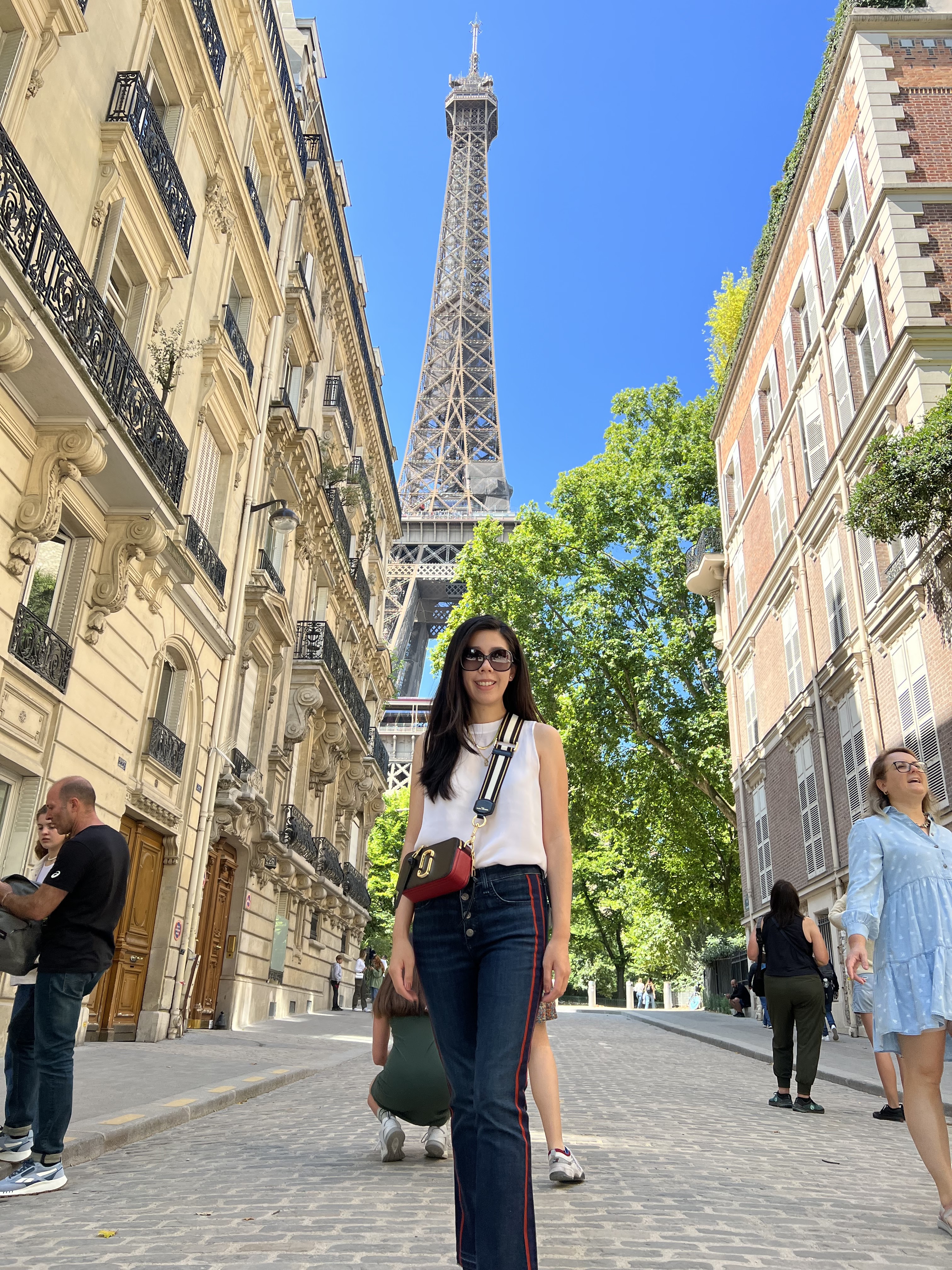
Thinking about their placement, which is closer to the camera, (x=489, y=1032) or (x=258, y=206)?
(x=489, y=1032)

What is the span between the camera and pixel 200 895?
1545cm

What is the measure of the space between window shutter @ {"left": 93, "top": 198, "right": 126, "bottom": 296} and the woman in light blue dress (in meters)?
10.1

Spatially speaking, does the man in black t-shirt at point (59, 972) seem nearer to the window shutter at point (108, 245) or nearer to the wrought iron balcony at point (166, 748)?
the window shutter at point (108, 245)

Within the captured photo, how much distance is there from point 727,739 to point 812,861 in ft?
32.6

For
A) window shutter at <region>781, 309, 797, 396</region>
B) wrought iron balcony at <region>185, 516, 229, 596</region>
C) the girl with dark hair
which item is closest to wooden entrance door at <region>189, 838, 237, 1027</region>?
wrought iron balcony at <region>185, 516, 229, 596</region>

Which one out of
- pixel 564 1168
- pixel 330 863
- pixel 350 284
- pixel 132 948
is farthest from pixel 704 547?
pixel 564 1168

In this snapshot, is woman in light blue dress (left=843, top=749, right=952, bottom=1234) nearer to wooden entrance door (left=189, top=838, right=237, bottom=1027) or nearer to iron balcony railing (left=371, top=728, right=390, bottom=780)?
wooden entrance door (left=189, top=838, right=237, bottom=1027)

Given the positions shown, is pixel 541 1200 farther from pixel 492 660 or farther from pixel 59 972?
pixel 492 660

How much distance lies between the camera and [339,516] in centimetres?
2500

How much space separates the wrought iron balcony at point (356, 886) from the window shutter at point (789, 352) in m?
16.7

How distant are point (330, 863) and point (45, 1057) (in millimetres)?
21675

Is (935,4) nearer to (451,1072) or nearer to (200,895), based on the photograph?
(200,895)

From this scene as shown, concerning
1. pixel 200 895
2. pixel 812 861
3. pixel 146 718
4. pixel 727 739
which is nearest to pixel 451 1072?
pixel 146 718

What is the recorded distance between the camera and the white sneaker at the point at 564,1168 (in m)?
4.84
